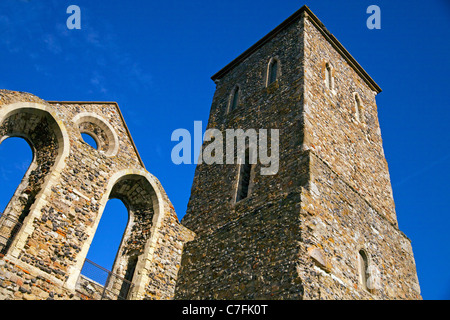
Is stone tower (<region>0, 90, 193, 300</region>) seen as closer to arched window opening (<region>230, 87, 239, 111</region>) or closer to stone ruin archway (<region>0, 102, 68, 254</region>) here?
stone ruin archway (<region>0, 102, 68, 254</region>)

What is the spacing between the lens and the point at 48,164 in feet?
36.6

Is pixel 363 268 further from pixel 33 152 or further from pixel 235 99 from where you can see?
pixel 33 152

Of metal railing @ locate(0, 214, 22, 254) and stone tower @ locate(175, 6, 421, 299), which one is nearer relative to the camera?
metal railing @ locate(0, 214, 22, 254)

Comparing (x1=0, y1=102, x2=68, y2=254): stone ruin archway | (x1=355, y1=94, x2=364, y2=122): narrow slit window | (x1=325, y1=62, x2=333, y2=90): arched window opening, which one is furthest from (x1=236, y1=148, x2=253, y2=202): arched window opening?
(x1=355, y1=94, x2=364, y2=122): narrow slit window

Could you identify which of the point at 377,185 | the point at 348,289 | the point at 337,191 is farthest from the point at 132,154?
the point at 377,185

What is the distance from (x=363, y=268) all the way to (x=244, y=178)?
4075 mm

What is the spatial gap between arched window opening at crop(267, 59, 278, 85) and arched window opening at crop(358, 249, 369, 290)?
6.70m

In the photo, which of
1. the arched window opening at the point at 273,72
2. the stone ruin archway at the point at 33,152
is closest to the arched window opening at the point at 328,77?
the arched window opening at the point at 273,72

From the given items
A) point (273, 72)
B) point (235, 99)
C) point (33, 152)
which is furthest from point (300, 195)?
point (235, 99)

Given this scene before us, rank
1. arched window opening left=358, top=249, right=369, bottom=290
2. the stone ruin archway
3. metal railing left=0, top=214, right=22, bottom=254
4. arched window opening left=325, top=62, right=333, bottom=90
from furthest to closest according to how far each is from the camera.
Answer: arched window opening left=325, top=62, right=333, bottom=90 < arched window opening left=358, top=249, right=369, bottom=290 < the stone ruin archway < metal railing left=0, top=214, right=22, bottom=254

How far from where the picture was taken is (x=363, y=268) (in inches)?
457

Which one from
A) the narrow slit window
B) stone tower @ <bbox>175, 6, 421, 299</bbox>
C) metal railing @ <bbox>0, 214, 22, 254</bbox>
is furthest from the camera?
the narrow slit window

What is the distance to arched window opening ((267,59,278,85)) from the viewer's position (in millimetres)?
15945

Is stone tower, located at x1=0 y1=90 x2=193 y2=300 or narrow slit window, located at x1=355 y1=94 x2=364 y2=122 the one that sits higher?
narrow slit window, located at x1=355 y1=94 x2=364 y2=122
